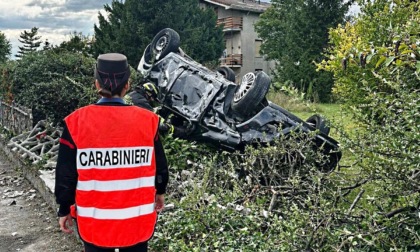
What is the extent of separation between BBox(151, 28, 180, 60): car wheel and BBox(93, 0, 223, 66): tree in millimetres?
14988

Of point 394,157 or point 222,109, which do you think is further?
point 222,109

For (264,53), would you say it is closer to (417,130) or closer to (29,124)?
(29,124)

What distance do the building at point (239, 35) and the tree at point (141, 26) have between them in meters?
10.6

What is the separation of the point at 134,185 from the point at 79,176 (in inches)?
11.8

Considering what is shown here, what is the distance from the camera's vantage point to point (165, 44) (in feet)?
25.5

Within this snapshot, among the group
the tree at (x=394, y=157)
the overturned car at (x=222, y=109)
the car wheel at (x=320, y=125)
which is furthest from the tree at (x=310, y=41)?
the tree at (x=394, y=157)

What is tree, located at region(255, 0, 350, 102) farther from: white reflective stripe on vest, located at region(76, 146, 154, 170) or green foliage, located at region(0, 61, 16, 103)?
white reflective stripe on vest, located at region(76, 146, 154, 170)

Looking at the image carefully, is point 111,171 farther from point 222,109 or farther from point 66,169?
point 222,109

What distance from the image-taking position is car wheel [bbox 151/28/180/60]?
7.62 m

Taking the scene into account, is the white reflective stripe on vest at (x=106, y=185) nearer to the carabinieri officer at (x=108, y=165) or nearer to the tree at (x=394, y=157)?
the carabinieri officer at (x=108, y=165)

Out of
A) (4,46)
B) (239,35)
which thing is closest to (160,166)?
(4,46)

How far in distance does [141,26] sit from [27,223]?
18483 mm

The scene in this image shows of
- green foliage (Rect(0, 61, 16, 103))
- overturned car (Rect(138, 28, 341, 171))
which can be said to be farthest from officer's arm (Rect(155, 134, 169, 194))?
green foliage (Rect(0, 61, 16, 103))

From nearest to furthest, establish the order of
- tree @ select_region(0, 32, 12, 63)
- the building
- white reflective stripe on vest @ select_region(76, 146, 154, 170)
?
white reflective stripe on vest @ select_region(76, 146, 154, 170)
tree @ select_region(0, 32, 12, 63)
the building
